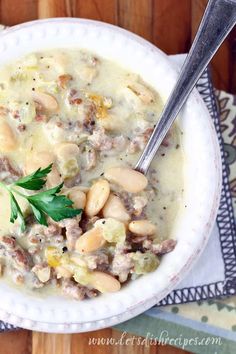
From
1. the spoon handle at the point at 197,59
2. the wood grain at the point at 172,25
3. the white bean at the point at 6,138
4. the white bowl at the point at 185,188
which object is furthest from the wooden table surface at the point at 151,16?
the white bean at the point at 6,138

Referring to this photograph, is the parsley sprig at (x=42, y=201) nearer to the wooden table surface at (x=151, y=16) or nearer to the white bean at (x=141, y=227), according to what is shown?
the white bean at (x=141, y=227)

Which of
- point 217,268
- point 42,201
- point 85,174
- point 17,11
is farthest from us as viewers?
point 17,11

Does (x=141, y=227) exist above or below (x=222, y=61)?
below

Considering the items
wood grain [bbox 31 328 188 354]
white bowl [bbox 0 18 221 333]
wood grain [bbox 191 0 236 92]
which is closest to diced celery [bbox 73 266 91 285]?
white bowl [bbox 0 18 221 333]

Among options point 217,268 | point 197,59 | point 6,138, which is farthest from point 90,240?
point 197,59

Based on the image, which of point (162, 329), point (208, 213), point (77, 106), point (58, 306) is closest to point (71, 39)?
point (77, 106)

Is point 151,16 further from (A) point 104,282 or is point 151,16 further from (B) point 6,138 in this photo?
(A) point 104,282

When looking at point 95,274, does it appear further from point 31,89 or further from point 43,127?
point 31,89
